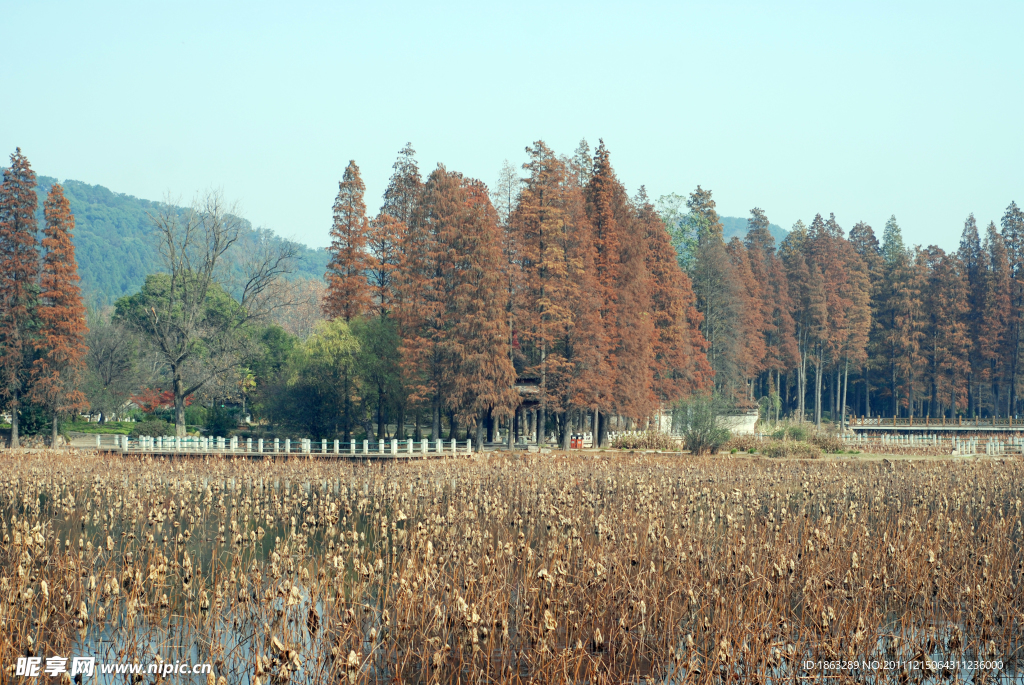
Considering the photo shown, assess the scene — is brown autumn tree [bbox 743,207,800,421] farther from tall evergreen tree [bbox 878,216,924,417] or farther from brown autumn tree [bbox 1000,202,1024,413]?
brown autumn tree [bbox 1000,202,1024,413]

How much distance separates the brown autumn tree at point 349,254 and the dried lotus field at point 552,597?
95.4 ft

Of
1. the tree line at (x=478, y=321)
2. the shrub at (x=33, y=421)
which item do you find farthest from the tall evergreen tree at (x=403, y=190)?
the shrub at (x=33, y=421)

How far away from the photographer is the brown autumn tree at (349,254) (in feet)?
149

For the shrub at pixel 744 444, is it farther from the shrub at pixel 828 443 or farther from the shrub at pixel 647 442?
the shrub at pixel 828 443

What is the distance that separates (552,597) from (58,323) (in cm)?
3875

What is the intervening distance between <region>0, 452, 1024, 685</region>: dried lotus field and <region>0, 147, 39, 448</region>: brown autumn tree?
29247 millimetres

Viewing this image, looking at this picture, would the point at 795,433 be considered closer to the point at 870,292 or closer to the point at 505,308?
the point at 505,308

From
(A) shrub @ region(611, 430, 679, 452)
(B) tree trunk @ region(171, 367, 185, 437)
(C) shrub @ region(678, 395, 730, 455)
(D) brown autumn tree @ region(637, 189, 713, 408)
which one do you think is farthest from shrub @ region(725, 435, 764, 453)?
(B) tree trunk @ region(171, 367, 185, 437)

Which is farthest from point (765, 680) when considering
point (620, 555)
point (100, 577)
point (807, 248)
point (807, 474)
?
point (807, 248)

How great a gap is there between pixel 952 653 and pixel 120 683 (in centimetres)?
A: 818

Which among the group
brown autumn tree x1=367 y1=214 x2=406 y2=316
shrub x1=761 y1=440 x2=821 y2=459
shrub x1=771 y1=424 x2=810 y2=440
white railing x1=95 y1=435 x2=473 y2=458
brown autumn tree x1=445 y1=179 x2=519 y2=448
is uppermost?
brown autumn tree x1=367 y1=214 x2=406 y2=316

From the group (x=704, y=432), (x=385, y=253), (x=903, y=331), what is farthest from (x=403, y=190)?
(x=903, y=331)

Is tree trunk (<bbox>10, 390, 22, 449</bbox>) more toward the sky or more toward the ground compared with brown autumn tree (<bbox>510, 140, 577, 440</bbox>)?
more toward the ground

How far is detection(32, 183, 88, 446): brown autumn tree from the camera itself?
4122 centimetres
